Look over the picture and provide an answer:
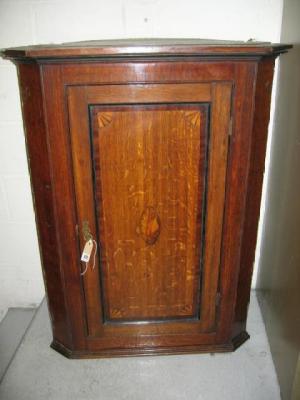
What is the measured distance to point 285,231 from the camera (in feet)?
4.05

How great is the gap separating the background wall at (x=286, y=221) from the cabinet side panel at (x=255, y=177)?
0.12 meters

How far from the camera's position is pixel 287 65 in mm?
1229

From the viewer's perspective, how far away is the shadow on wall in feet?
3.69

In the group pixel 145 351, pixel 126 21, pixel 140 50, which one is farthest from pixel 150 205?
pixel 126 21

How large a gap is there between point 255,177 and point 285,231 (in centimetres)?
27

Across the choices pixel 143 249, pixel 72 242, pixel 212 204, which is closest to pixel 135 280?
pixel 143 249

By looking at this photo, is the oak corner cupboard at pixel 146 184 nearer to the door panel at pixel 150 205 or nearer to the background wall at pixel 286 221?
the door panel at pixel 150 205

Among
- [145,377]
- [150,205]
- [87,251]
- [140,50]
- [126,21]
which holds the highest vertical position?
[126,21]

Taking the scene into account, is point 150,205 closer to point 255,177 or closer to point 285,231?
point 255,177

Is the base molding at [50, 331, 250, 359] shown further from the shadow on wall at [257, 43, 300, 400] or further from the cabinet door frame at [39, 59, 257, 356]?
the shadow on wall at [257, 43, 300, 400]

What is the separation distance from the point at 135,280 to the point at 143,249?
0.12 meters

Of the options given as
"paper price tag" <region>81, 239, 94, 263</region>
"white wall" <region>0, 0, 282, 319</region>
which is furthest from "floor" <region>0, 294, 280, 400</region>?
"white wall" <region>0, 0, 282, 319</region>

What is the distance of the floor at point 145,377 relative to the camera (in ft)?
3.88

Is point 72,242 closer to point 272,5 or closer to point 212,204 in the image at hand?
point 212,204
